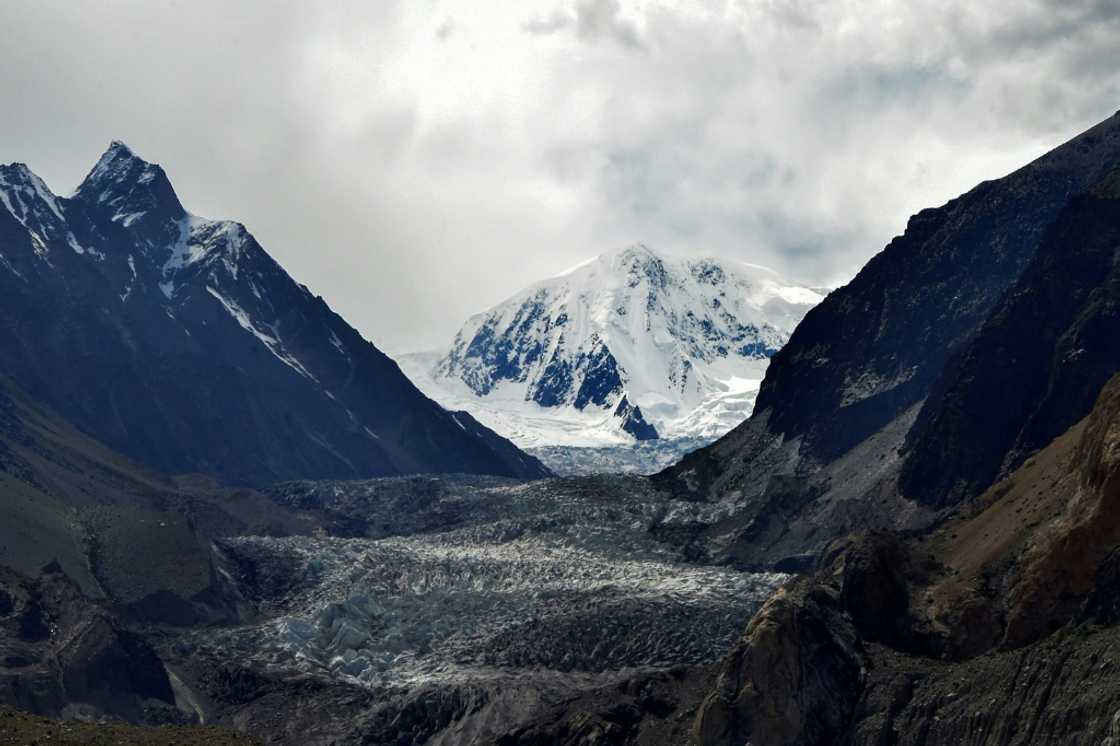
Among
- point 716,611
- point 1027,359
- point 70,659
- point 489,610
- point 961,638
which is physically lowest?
point 70,659

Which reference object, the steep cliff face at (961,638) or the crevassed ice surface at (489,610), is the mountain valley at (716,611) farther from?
the crevassed ice surface at (489,610)

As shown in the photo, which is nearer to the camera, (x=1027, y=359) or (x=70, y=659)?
(x=70, y=659)

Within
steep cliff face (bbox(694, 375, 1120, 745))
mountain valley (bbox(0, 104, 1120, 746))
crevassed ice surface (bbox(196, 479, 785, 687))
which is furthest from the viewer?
crevassed ice surface (bbox(196, 479, 785, 687))

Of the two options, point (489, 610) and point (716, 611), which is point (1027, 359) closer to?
point (716, 611)

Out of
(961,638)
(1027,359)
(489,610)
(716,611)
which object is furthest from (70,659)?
(1027,359)

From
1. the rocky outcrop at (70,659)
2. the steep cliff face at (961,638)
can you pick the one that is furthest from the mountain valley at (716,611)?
the rocky outcrop at (70,659)

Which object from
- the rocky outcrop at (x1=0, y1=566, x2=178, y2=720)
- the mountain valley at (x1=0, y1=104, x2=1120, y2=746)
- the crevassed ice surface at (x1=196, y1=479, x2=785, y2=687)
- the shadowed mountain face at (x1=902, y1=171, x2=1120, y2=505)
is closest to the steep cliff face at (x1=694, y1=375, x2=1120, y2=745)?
the mountain valley at (x1=0, y1=104, x2=1120, y2=746)

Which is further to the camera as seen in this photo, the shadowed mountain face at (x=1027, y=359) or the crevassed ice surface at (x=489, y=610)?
the shadowed mountain face at (x=1027, y=359)

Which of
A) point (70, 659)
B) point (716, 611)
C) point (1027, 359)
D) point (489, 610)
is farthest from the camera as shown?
point (1027, 359)

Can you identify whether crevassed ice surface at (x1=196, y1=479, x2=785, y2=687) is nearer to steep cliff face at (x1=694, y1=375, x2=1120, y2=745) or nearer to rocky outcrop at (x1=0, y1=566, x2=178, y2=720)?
rocky outcrop at (x1=0, y1=566, x2=178, y2=720)

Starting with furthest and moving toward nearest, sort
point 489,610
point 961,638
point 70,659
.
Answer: point 489,610 → point 70,659 → point 961,638

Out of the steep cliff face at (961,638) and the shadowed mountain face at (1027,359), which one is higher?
the shadowed mountain face at (1027,359)

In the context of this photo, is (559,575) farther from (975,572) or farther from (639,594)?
(975,572)
